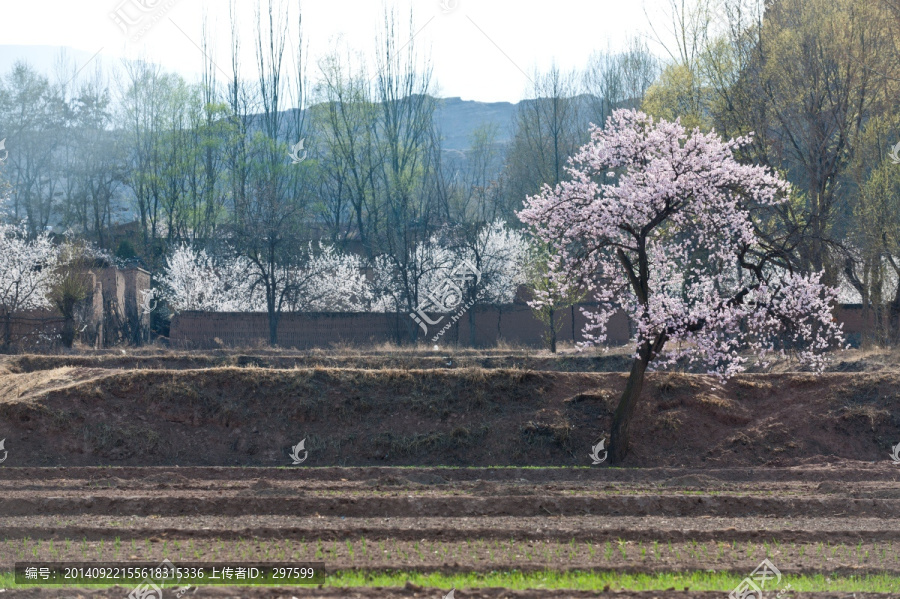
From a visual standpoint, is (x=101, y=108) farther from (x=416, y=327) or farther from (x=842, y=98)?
(x=842, y=98)

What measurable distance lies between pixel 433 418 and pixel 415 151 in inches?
1498

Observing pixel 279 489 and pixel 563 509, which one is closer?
pixel 563 509

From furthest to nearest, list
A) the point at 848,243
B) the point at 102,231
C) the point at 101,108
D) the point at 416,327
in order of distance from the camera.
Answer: the point at 101,108
the point at 102,231
the point at 416,327
the point at 848,243

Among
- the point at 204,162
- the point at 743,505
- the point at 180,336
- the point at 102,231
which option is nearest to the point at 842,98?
the point at 743,505

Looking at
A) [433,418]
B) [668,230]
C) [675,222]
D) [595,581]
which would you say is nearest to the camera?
[595,581]

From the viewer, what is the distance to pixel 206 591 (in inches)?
297

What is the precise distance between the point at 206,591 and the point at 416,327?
103ft

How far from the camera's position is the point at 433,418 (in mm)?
17938

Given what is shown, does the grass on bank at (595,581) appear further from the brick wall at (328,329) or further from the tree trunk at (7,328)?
the tree trunk at (7,328)

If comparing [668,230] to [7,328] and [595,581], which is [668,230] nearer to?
[595,581]

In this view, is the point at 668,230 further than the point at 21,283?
No

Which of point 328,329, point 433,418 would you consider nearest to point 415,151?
point 328,329

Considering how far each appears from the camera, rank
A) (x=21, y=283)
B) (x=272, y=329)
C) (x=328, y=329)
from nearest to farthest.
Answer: (x=21, y=283)
(x=272, y=329)
(x=328, y=329)

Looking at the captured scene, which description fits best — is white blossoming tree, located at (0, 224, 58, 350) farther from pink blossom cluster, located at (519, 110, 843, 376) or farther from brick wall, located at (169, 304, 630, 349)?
pink blossom cluster, located at (519, 110, 843, 376)
